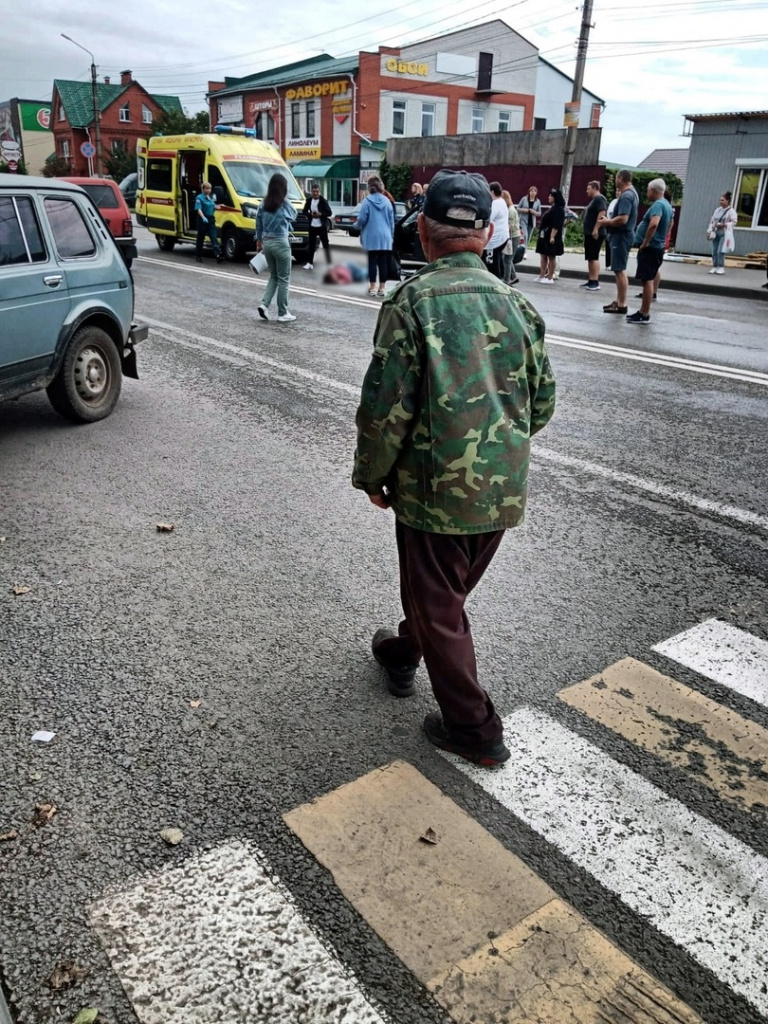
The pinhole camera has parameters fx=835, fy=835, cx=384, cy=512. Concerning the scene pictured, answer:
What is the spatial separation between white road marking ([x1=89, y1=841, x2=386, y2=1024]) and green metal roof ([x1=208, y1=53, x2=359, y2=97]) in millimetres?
51896

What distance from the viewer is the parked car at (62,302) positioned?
586 centimetres

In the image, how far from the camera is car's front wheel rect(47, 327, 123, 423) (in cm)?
643

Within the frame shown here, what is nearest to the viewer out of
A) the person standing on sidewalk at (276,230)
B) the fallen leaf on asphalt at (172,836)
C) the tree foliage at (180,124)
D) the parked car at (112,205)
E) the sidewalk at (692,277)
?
the fallen leaf on asphalt at (172,836)

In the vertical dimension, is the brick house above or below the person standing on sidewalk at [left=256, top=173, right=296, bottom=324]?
above

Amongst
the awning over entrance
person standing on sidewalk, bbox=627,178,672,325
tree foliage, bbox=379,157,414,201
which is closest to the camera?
person standing on sidewalk, bbox=627,178,672,325

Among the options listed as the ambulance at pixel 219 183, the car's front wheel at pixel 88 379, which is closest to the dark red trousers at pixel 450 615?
the car's front wheel at pixel 88 379

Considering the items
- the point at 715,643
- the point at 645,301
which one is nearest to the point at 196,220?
the point at 645,301

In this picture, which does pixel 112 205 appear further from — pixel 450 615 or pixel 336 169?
pixel 336 169

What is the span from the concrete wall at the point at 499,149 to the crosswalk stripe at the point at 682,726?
125 feet

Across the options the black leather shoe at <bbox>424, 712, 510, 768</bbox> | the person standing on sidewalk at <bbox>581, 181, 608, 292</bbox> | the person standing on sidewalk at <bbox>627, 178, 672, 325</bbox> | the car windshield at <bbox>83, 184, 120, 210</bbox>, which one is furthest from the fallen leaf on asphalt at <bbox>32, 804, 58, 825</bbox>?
the car windshield at <bbox>83, 184, 120, 210</bbox>

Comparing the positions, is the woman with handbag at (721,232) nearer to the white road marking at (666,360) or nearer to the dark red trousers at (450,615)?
the white road marking at (666,360)

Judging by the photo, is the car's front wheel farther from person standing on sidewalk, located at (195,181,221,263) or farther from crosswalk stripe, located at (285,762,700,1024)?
person standing on sidewalk, located at (195,181,221,263)

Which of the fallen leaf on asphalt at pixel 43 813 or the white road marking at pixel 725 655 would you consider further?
the white road marking at pixel 725 655

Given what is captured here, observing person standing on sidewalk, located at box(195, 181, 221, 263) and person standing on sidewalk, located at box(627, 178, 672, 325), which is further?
person standing on sidewalk, located at box(195, 181, 221, 263)
